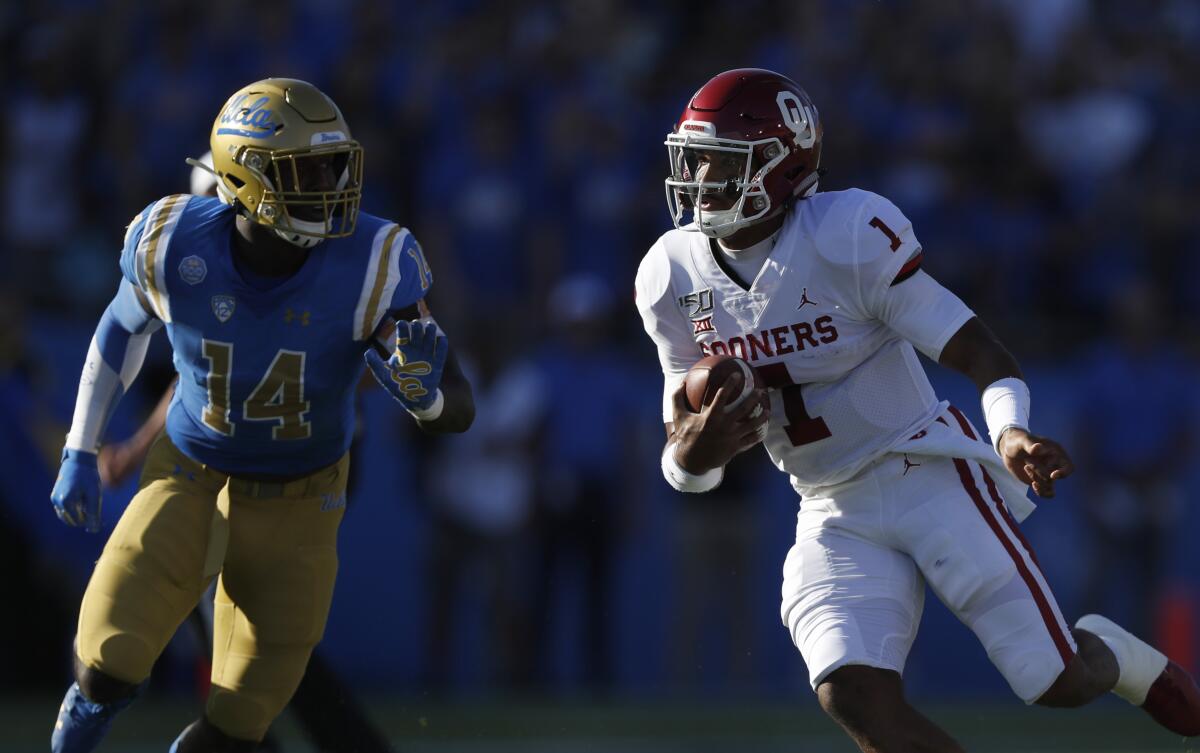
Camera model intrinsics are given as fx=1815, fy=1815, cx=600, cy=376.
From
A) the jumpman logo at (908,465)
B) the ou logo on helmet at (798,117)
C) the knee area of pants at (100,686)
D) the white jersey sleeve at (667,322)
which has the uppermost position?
the ou logo on helmet at (798,117)

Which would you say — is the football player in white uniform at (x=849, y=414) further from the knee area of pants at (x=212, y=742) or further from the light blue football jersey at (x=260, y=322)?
the knee area of pants at (x=212, y=742)

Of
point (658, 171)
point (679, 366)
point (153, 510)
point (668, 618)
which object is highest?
point (679, 366)

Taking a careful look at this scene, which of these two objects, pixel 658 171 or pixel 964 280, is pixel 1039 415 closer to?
pixel 964 280

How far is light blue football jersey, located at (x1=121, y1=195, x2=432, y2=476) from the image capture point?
14.3 ft

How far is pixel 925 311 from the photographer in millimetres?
4234

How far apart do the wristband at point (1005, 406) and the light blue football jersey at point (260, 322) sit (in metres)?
1.38

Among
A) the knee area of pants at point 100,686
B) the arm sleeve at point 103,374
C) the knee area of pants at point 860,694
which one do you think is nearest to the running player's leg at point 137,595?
the knee area of pants at point 100,686

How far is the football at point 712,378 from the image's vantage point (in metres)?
4.15

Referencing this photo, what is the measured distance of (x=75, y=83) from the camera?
8.91m

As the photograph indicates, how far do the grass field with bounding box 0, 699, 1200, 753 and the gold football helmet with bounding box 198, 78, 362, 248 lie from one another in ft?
8.62

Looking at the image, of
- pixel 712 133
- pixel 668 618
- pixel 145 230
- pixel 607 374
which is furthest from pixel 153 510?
pixel 668 618

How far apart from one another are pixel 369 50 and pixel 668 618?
320 centimetres

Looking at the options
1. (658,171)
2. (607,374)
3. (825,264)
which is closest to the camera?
(825,264)

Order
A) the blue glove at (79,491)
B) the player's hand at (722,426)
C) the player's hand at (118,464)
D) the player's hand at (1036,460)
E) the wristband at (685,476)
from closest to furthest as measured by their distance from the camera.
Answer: the player's hand at (1036,460) → the player's hand at (722,426) → the wristband at (685,476) → the blue glove at (79,491) → the player's hand at (118,464)
